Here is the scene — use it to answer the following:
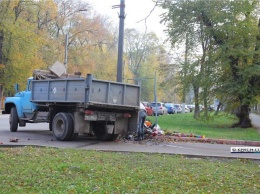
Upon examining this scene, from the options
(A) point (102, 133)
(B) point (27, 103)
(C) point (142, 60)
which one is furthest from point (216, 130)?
(C) point (142, 60)

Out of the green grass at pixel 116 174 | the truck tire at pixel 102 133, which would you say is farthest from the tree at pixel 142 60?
the green grass at pixel 116 174

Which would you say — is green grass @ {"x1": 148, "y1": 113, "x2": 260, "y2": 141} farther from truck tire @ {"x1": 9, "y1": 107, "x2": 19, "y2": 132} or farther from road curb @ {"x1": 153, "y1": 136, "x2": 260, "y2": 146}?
truck tire @ {"x1": 9, "y1": 107, "x2": 19, "y2": 132}

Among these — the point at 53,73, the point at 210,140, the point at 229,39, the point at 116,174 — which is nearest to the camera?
the point at 116,174

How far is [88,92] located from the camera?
39.9 feet

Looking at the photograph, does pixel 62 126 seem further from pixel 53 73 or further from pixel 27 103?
pixel 27 103

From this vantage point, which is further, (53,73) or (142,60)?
(142,60)

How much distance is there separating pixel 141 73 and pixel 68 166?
69865 mm

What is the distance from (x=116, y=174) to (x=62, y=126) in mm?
6829

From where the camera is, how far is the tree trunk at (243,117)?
23781 mm

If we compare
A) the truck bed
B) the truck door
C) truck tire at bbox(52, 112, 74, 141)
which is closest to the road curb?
the truck bed

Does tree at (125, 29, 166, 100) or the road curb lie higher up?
tree at (125, 29, 166, 100)

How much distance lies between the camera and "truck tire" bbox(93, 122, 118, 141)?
1388 cm

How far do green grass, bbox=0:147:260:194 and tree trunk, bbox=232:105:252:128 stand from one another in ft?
48.8

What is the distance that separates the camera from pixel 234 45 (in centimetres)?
2222
